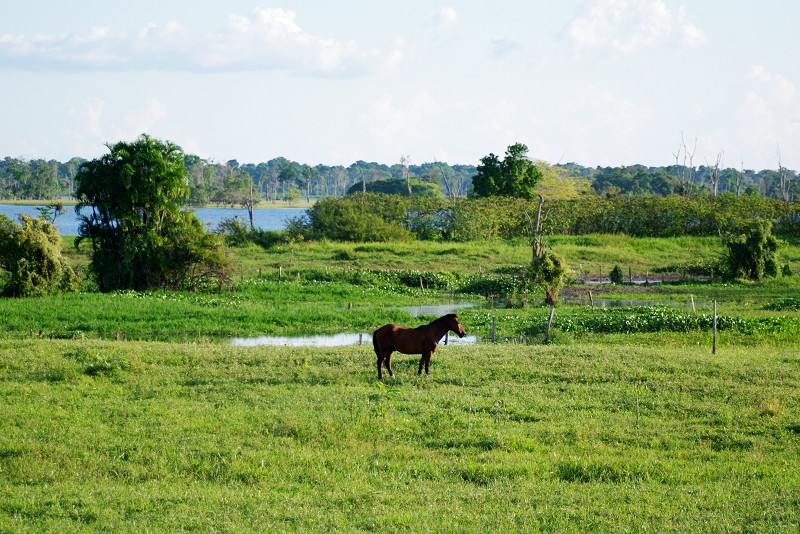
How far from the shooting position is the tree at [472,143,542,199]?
281ft

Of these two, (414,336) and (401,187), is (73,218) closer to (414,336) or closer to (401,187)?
(401,187)

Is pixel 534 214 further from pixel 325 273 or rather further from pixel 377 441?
pixel 377 441

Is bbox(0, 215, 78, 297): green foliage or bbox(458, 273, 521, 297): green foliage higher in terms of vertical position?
bbox(0, 215, 78, 297): green foliage

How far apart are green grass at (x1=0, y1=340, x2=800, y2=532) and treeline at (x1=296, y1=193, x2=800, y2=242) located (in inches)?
1907

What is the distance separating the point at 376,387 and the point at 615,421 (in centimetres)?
520

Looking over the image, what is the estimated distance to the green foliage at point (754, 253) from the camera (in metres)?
47.2

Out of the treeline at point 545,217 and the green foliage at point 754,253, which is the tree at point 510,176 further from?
the green foliage at point 754,253

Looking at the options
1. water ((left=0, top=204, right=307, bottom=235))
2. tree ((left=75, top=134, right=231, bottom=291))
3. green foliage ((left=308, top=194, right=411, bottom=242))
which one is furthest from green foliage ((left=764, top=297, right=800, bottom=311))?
water ((left=0, top=204, right=307, bottom=235))

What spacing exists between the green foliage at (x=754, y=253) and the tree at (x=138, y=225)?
26839 millimetres

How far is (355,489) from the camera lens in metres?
12.7

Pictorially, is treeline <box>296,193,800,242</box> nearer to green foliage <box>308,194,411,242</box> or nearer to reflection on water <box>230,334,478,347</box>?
green foliage <box>308,194,411,242</box>

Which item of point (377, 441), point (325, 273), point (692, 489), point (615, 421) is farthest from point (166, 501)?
point (325, 273)

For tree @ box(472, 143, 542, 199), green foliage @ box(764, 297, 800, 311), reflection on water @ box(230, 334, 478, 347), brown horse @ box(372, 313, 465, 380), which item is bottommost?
reflection on water @ box(230, 334, 478, 347)

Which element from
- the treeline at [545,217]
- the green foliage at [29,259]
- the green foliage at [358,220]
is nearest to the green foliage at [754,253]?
the treeline at [545,217]
